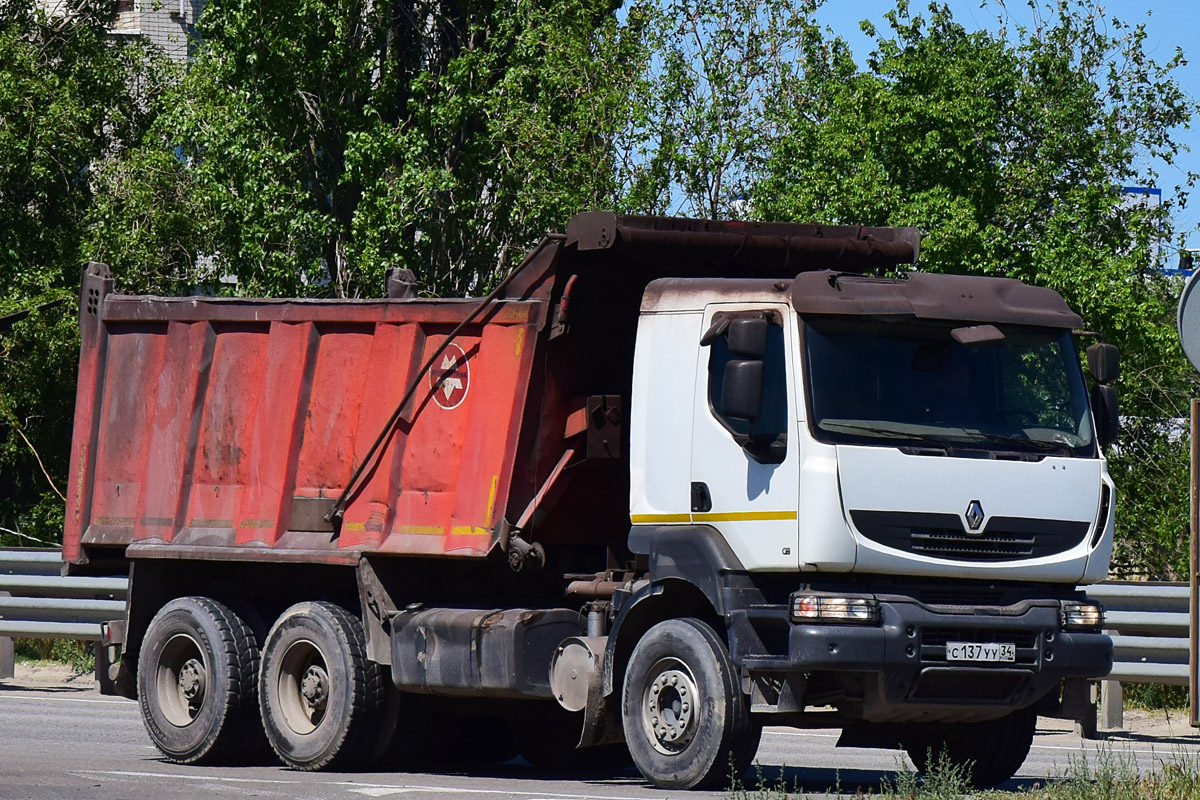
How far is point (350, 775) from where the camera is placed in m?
11.7

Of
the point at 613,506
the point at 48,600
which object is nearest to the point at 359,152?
the point at 48,600

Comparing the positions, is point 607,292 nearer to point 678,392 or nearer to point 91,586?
point 678,392

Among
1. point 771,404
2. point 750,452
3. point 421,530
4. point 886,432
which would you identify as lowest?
point 421,530

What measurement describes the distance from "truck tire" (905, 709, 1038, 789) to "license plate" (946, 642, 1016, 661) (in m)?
0.96

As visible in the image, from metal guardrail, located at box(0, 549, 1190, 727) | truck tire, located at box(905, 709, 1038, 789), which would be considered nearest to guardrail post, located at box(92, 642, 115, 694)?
metal guardrail, located at box(0, 549, 1190, 727)

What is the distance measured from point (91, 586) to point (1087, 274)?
51.4ft

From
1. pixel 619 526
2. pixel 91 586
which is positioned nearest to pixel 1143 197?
pixel 91 586

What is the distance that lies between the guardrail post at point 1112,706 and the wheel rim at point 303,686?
20.1ft

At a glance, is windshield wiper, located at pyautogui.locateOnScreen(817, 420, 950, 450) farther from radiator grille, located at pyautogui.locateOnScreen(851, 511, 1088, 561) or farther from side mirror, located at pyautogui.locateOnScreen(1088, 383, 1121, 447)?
side mirror, located at pyautogui.locateOnScreen(1088, 383, 1121, 447)

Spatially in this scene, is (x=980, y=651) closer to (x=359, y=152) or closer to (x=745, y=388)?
(x=745, y=388)

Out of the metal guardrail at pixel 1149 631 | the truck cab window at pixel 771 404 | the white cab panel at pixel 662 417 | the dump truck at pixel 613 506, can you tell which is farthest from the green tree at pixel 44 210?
the truck cab window at pixel 771 404

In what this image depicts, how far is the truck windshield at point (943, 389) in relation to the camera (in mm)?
10023

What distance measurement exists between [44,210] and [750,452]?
21703 millimetres

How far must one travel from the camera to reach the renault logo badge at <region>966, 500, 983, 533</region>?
9969 mm
